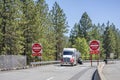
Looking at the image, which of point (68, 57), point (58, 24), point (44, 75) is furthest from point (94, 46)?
point (58, 24)

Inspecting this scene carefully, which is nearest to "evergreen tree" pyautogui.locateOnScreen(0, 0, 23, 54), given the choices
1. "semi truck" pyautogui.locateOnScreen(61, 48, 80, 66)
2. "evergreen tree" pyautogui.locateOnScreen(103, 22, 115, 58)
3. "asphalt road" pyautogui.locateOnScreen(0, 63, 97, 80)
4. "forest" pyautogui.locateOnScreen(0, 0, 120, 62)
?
"forest" pyautogui.locateOnScreen(0, 0, 120, 62)

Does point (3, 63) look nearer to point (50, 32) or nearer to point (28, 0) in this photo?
point (28, 0)

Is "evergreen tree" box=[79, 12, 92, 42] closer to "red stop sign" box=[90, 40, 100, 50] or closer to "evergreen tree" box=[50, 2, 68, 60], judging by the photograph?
"evergreen tree" box=[50, 2, 68, 60]

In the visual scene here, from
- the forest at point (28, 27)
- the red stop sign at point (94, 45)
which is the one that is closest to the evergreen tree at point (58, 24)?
the forest at point (28, 27)

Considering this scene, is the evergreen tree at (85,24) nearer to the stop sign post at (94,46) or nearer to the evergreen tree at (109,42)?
A: the evergreen tree at (109,42)

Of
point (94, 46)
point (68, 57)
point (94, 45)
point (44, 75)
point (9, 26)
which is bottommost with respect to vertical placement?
point (44, 75)

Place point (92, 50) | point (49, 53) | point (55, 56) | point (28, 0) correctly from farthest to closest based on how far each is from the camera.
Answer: point (55, 56) → point (49, 53) → point (28, 0) → point (92, 50)

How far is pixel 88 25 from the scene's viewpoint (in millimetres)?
158375

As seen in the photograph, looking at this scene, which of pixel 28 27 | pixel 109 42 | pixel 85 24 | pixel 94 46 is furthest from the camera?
pixel 109 42

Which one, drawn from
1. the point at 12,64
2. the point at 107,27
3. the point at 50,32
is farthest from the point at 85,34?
the point at 12,64

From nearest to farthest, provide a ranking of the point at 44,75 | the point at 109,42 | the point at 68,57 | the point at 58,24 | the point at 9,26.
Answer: the point at 44,75
the point at 68,57
the point at 9,26
the point at 58,24
the point at 109,42

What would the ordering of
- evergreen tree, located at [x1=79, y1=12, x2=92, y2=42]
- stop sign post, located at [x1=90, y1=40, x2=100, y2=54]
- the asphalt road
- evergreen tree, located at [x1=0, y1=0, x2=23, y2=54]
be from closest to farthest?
1. the asphalt road
2. stop sign post, located at [x1=90, y1=40, x2=100, y2=54]
3. evergreen tree, located at [x1=0, y1=0, x2=23, y2=54]
4. evergreen tree, located at [x1=79, y1=12, x2=92, y2=42]

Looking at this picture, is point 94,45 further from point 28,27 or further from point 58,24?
point 58,24

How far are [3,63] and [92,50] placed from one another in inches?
392
